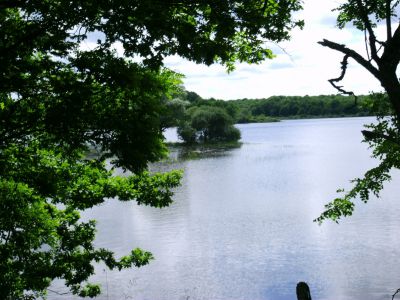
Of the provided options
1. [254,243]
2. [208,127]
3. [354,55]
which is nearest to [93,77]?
[354,55]

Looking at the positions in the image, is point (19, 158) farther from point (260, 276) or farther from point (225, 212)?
point (225, 212)

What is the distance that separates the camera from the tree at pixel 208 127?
9356 cm

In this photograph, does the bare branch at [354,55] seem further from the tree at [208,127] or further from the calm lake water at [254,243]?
the tree at [208,127]

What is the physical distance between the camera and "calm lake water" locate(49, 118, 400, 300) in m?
20.5

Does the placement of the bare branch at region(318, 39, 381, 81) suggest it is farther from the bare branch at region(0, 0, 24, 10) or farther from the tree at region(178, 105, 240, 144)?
the tree at region(178, 105, 240, 144)

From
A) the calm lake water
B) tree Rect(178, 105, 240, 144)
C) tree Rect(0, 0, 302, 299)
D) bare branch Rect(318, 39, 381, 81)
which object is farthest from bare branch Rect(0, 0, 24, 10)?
tree Rect(178, 105, 240, 144)

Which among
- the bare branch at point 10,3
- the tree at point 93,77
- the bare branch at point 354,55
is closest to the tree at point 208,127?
the tree at point 93,77

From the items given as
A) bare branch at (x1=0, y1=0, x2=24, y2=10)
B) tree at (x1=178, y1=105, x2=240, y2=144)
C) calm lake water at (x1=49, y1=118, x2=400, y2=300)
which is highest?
bare branch at (x1=0, y1=0, x2=24, y2=10)

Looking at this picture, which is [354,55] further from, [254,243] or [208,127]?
[208,127]

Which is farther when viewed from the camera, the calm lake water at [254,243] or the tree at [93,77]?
the calm lake water at [254,243]

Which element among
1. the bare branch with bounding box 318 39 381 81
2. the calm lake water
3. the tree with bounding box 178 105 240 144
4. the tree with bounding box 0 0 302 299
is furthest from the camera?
the tree with bounding box 178 105 240 144

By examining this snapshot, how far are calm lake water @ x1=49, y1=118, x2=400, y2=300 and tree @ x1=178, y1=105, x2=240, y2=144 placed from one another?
47783 millimetres

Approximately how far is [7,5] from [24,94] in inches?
58.3

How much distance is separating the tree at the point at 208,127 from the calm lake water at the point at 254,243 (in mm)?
47783
